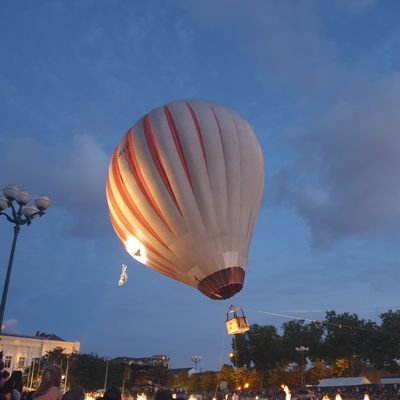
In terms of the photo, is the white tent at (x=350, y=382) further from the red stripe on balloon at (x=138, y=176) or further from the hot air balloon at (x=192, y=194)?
the red stripe on balloon at (x=138, y=176)

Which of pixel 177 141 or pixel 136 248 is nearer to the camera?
pixel 177 141

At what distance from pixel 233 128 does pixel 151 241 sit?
5894 millimetres

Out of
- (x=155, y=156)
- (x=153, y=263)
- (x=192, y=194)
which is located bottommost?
(x=153, y=263)

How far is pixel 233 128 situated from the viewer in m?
21.3

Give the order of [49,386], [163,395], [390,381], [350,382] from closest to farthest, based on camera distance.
A: [49,386], [163,395], [350,382], [390,381]

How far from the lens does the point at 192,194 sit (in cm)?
1953

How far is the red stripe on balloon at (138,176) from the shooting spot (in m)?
Answer: 19.8

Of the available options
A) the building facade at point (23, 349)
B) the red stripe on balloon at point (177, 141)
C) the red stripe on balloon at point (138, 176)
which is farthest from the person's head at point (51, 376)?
the building facade at point (23, 349)

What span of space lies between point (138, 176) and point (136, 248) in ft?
10.6

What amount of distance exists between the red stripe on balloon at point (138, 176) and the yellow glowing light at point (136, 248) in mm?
2131

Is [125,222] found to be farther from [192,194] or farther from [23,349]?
[23,349]

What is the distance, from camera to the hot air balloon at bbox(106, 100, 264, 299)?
63.4ft

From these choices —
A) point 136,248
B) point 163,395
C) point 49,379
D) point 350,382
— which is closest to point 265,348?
point 350,382

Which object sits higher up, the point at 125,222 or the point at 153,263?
the point at 125,222
